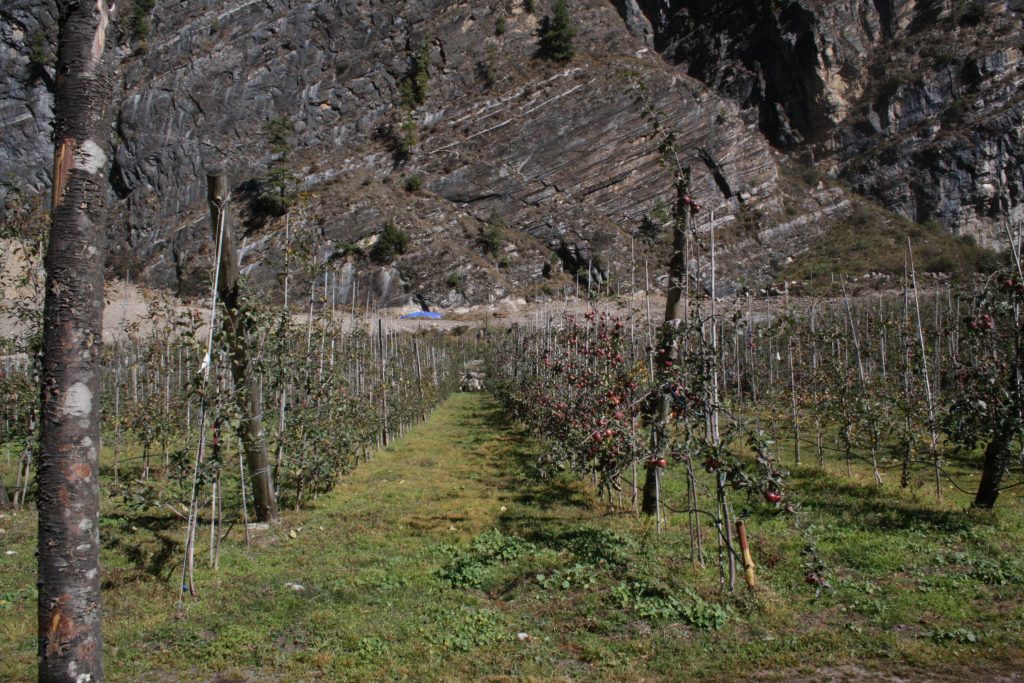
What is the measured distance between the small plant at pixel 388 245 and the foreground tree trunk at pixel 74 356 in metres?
53.2

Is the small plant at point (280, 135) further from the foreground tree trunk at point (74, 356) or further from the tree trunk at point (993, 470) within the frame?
the foreground tree trunk at point (74, 356)

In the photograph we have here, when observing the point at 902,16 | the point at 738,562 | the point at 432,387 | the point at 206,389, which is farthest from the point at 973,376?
the point at 902,16

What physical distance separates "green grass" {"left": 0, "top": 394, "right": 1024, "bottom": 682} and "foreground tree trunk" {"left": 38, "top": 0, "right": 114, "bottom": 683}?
2.25 meters

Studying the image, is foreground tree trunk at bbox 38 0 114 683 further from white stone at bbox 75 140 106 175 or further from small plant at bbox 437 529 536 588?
small plant at bbox 437 529 536 588

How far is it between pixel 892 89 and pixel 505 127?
1521 inches

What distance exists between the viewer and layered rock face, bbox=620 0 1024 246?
57.6 meters

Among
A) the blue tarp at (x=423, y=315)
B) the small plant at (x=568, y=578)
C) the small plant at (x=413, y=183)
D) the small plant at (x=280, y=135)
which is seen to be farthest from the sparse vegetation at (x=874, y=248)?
the small plant at (x=280, y=135)

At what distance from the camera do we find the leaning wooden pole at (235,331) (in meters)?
6.99

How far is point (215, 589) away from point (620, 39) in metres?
78.1

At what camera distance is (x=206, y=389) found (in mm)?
5969

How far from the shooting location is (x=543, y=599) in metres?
5.64

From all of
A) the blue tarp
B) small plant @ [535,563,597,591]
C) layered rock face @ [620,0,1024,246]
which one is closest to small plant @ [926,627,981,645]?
small plant @ [535,563,597,591]

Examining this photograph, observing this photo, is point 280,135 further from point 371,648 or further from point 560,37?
point 371,648

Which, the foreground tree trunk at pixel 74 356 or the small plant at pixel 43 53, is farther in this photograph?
the small plant at pixel 43 53
